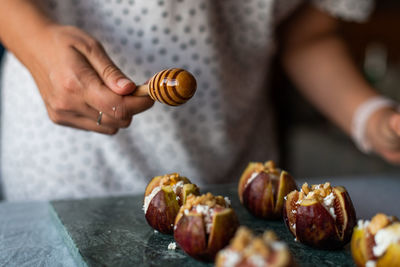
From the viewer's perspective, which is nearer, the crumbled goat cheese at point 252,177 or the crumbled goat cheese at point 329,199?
the crumbled goat cheese at point 329,199

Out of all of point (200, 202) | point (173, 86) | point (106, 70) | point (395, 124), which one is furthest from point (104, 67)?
point (395, 124)

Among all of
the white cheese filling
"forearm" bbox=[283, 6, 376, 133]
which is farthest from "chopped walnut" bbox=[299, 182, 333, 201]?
"forearm" bbox=[283, 6, 376, 133]

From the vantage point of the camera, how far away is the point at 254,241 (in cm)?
38

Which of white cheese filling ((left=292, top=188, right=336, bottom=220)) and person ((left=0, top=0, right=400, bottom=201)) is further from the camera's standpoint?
person ((left=0, top=0, right=400, bottom=201))

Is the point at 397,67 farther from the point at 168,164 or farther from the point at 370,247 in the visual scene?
the point at 370,247

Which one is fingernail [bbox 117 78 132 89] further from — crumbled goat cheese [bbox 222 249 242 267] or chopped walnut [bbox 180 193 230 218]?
crumbled goat cheese [bbox 222 249 242 267]

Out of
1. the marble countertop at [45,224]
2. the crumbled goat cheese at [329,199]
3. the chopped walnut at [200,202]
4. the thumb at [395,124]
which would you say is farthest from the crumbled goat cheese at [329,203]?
the thumb at [395,124]

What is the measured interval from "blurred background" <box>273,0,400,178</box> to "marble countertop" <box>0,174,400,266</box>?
4.08ft

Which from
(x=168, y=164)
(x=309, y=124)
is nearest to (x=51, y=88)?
(x=168, y=164)

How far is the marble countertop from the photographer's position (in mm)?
611

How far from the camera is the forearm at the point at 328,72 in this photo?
1.18 metres

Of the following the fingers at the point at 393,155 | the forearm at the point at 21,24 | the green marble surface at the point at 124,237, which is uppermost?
the forearm at the point at 21,24

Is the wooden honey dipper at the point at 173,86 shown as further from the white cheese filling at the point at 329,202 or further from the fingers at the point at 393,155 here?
the fingers at the point at 393,155

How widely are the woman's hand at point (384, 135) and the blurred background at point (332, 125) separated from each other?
1.13m
